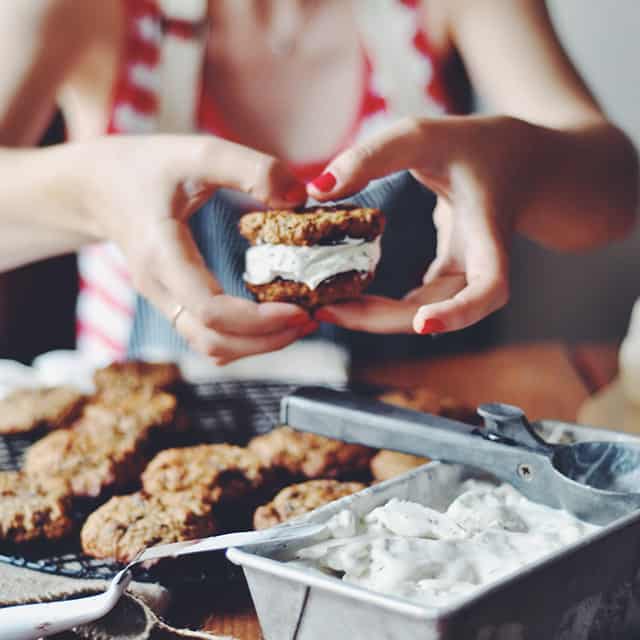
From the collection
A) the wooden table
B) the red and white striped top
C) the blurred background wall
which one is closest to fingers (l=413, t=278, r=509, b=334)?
the wooden table

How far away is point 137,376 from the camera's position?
97cm

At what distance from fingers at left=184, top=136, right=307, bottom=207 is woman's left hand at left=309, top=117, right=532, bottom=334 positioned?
24 millimetres

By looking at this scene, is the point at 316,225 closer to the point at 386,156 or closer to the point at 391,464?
the point at 386,156

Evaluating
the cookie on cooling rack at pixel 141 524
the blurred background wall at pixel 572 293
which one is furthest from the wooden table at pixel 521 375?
the blurred background wall at pixel 572 293

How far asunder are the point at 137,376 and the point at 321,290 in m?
0.36

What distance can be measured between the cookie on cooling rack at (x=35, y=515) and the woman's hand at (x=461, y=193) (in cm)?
24

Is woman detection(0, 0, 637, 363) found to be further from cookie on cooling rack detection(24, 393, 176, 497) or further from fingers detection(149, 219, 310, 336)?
cookie on cooling rack detection(24, 393, 176, 497)

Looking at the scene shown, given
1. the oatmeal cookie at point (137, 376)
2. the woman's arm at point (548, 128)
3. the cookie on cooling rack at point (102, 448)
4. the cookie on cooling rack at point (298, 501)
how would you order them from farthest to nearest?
the oatmeal cookie at point (137, 376)
the woman's arm at point (548, 128)
the cookie on cooling rack at point (102, 448)
the cookie on cooling rack at point (298, 501)

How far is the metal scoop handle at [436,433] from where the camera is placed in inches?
21.6

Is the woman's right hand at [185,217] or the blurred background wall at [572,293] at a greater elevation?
the woman's right hand at [185,217]

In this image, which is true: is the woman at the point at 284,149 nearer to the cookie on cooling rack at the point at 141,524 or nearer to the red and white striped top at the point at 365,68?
the red and white striped top at the point at 365,68

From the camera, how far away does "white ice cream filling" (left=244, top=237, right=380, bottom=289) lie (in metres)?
0.67

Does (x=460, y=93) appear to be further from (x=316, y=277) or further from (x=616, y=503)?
(x=616, y=503)

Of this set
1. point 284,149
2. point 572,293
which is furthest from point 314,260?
point 572,293
